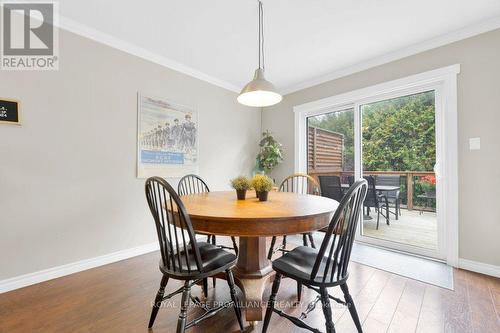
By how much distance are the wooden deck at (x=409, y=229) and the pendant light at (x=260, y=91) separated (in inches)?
88.7

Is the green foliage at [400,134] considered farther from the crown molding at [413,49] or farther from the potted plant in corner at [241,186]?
the potted plant in corner at [241,186]

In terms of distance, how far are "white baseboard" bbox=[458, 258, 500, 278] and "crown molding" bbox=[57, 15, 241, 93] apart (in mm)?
3794

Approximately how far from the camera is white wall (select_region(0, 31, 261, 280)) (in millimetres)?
1981

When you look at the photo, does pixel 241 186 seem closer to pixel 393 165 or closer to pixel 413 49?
pixel 393 165

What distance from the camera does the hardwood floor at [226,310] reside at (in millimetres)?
1488

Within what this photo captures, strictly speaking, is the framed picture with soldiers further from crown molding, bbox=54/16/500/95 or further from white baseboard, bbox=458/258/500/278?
white baseboard, bbox=458/258/500/278

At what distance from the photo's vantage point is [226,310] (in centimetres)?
167

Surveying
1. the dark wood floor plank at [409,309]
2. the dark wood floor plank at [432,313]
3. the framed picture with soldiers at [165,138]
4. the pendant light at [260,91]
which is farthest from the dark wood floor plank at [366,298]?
the framed picture with soldiers at [165,138]

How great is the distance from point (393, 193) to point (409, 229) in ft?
1.61

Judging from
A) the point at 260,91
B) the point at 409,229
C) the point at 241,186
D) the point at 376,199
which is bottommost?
the point at 409,229

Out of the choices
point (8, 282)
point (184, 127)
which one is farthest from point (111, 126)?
point (8, 282)

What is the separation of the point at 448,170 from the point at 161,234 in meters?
2.90

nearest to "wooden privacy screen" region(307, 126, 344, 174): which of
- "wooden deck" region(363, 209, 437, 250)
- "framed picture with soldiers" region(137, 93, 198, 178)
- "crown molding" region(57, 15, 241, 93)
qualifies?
"wooden deck" region(363, 209, 437, 250)

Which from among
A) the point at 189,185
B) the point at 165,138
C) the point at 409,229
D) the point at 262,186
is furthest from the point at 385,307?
the point at 165,138
